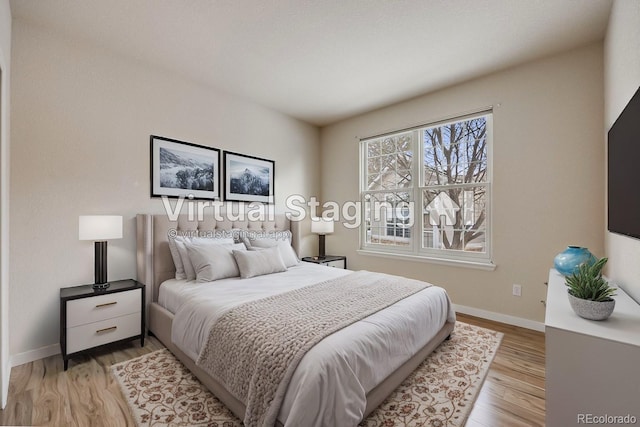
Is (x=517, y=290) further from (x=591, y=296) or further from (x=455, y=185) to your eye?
(x=591, y=296)

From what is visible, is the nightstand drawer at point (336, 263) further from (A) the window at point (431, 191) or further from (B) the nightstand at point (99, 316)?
(B) the nightstand at point (99, 316)

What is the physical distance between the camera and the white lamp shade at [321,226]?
4355 millimetres

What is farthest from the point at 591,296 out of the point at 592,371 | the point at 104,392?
the point at 104,392

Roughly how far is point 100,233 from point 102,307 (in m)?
0.61

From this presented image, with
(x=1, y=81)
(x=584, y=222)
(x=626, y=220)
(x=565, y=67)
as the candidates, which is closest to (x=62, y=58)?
(x=1, y=81)

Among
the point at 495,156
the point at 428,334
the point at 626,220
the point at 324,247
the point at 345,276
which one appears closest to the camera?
Answer: the point at 626,220

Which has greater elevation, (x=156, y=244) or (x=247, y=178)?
(x=247, y=178)

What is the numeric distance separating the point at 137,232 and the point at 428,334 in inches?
111

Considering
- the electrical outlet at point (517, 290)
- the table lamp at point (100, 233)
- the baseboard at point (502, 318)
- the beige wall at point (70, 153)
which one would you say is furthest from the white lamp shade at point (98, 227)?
the electrical outlet at point (517, 290)

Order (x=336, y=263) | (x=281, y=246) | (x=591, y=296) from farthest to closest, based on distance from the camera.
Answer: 1. (x=336, y=263)
2. (x=281, y=246)
3. (x=591, y=296)

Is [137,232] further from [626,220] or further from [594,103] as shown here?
[594,103]

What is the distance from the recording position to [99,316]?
90.5 inches

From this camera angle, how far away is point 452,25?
2303 mm

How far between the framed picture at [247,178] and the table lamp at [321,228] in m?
0.79
